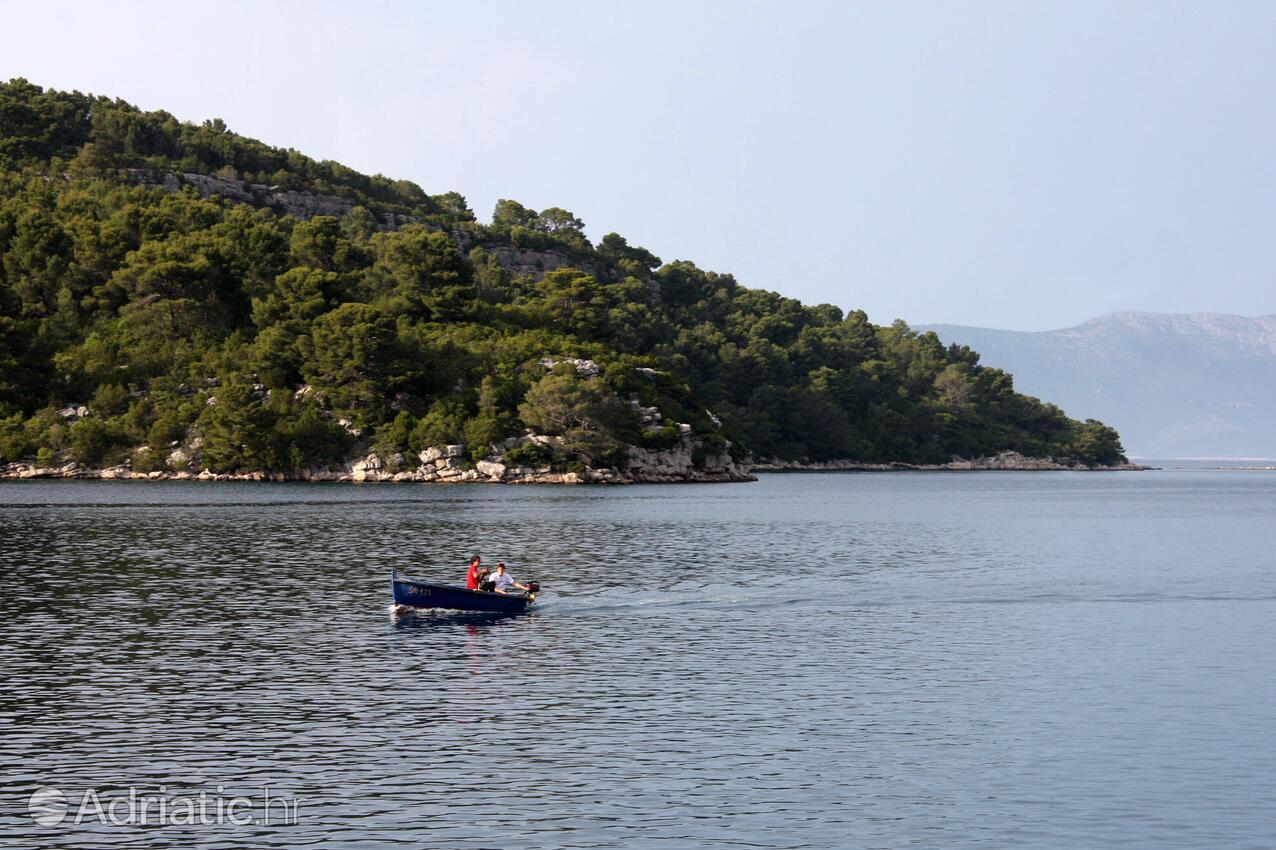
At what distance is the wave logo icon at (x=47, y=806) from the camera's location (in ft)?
72.5

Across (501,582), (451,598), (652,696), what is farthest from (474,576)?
(652,696)

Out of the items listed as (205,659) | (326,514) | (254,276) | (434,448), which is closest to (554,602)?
(205,659)

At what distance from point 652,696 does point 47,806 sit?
593 inches

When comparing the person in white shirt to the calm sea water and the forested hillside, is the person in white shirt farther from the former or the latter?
the forested hillside

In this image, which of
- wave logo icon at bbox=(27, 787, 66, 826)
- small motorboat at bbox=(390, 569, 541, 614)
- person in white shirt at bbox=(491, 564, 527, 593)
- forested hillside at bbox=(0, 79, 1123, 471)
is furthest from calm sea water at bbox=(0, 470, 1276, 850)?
forested hillside at bbox=(0, 79, 1123, 471)

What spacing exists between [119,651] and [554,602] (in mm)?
18280

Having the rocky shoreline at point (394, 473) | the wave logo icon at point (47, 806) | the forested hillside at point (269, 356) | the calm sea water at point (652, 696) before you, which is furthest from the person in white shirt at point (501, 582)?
the rocky shoreline at point (394, 473)

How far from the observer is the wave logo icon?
22.1 m

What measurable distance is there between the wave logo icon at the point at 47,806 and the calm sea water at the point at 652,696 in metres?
0.22

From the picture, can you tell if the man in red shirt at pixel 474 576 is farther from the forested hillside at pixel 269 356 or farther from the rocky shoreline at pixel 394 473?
the rocky shoreline at pixel 394 473

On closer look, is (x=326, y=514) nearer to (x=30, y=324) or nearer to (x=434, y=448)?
(x=434, y=448)

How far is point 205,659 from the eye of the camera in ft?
125

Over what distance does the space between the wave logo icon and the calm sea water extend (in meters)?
0.22

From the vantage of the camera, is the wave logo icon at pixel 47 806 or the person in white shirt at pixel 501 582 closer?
the wave logo icon at pixel 47 806
